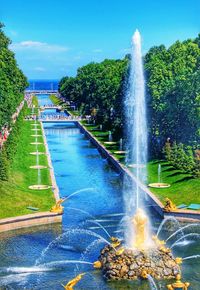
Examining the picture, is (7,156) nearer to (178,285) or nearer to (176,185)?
(176,185)

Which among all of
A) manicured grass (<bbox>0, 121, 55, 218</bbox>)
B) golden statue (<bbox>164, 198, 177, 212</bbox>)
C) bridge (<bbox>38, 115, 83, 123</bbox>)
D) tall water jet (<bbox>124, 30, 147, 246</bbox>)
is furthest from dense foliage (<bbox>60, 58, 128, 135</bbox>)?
golden statue (<bbox>164, 198, 177, 212</bbox>)

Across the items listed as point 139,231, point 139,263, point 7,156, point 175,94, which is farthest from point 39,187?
point 139,263

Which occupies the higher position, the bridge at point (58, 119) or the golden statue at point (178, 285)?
the bridge at point (58, 119)

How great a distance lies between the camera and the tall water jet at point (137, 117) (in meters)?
28.0

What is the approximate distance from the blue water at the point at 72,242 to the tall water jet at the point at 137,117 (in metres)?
2.26

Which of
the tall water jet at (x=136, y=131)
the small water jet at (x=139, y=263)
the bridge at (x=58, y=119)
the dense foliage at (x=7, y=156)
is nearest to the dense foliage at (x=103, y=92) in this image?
the bridge at (x=58, y=119)

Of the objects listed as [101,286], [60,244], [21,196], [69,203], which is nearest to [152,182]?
[69,203]

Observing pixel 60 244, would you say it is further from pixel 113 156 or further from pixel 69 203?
pixel 113 156

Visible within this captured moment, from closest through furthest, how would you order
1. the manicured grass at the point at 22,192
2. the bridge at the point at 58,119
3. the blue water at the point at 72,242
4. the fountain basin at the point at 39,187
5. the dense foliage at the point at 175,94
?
the blue water at the point at 72,242 → the manicured grass at the point at 22,192 → the fountain basin at the point at 39,187 → the dense foliage at the point at 175,94 → the bridge at the point at 58,119

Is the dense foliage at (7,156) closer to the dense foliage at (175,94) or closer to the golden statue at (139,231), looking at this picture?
the dense foliage at (175,94)

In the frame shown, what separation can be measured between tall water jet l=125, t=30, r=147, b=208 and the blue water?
2.26 metres

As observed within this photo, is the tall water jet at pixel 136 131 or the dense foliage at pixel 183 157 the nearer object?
the tall water jet at pixel 136 131

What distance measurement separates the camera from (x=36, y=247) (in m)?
28.3

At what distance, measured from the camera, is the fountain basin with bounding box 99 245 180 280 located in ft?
78.8
